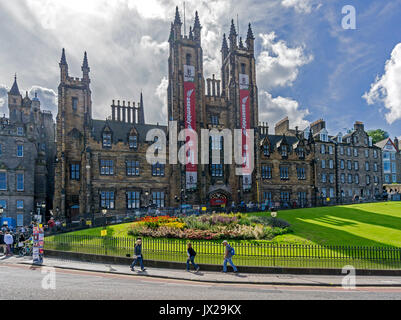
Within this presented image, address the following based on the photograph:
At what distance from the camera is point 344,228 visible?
985 inches

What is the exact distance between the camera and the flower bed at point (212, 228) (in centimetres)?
2227

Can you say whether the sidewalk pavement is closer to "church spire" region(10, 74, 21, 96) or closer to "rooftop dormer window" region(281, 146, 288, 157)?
"rooftop dormer window" region(281, 146, 288, 157)

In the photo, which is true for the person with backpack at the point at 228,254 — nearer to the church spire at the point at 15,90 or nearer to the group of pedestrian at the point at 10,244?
the group of pedestrian at the point at 10,244

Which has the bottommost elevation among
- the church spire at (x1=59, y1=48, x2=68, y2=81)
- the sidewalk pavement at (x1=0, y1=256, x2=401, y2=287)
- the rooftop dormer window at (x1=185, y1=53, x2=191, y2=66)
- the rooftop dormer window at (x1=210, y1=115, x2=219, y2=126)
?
the sidewalk pavement at (x1=0, y1=256, x2=401, y2=287)

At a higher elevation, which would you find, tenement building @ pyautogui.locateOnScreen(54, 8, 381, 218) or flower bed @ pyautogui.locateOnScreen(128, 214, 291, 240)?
tenement building @ pyautogui.locateOnScreen(54, 8, 381, 218)

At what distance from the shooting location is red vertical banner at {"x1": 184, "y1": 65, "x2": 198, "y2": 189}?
4153 cm

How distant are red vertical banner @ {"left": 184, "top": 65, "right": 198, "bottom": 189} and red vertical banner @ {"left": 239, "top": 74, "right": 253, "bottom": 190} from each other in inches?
301

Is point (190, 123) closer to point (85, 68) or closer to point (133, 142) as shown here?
point (133, 142)

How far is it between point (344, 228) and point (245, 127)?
77.2 feet

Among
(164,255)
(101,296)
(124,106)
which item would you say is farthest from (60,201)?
(101,296)

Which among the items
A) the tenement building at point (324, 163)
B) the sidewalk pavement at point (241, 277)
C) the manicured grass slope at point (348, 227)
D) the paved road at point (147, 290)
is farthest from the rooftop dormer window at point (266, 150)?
the paved road at point (147, 290)

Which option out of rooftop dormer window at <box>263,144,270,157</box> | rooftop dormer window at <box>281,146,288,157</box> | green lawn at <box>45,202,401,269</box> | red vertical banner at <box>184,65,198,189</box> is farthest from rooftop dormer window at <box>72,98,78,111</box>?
rooftop dormer window at <box>281,146,288,157</box>

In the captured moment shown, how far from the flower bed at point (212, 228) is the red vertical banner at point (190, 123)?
572 inches

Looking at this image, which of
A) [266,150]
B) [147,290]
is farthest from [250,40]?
[147,290]
